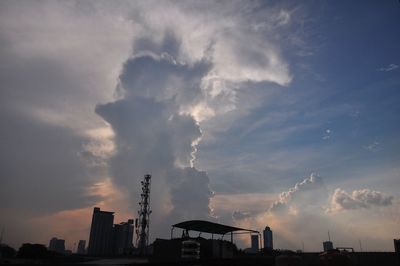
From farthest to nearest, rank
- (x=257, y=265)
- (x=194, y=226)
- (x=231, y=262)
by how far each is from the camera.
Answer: (x=194, y=226) → (x=257, y=265) → (x=231, y=262)

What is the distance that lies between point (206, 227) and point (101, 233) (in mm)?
133859

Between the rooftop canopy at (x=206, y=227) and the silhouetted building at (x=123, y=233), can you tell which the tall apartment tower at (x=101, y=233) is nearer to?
the silhouetted building at (x=123, y=233)

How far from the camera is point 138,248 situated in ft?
305

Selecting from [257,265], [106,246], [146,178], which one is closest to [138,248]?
[146,178]

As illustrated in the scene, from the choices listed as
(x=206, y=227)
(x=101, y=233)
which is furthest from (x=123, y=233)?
(x=206, y=227)

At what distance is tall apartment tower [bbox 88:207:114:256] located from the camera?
572ft

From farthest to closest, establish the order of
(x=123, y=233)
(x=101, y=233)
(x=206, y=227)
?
(x=123, y=233) < (x=101, y=233) < (x=206, y=227)

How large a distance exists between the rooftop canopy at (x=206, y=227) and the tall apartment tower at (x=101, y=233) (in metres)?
123

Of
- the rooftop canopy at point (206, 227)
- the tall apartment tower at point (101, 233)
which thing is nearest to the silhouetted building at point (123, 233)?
the tall apartment tower at point (101, 233)

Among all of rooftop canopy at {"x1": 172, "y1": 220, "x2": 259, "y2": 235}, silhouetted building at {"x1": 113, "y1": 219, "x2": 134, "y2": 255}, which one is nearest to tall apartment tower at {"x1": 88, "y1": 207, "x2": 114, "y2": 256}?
silhouetted building at {"x1": 113, "y1": 219, "x2": 134, "y2": 255}

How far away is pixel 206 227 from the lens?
63969mm

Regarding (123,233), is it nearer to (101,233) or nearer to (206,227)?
(101,233)

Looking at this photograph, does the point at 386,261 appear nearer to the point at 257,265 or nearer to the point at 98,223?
the point at 257,265

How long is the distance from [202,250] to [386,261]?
31765 mm
